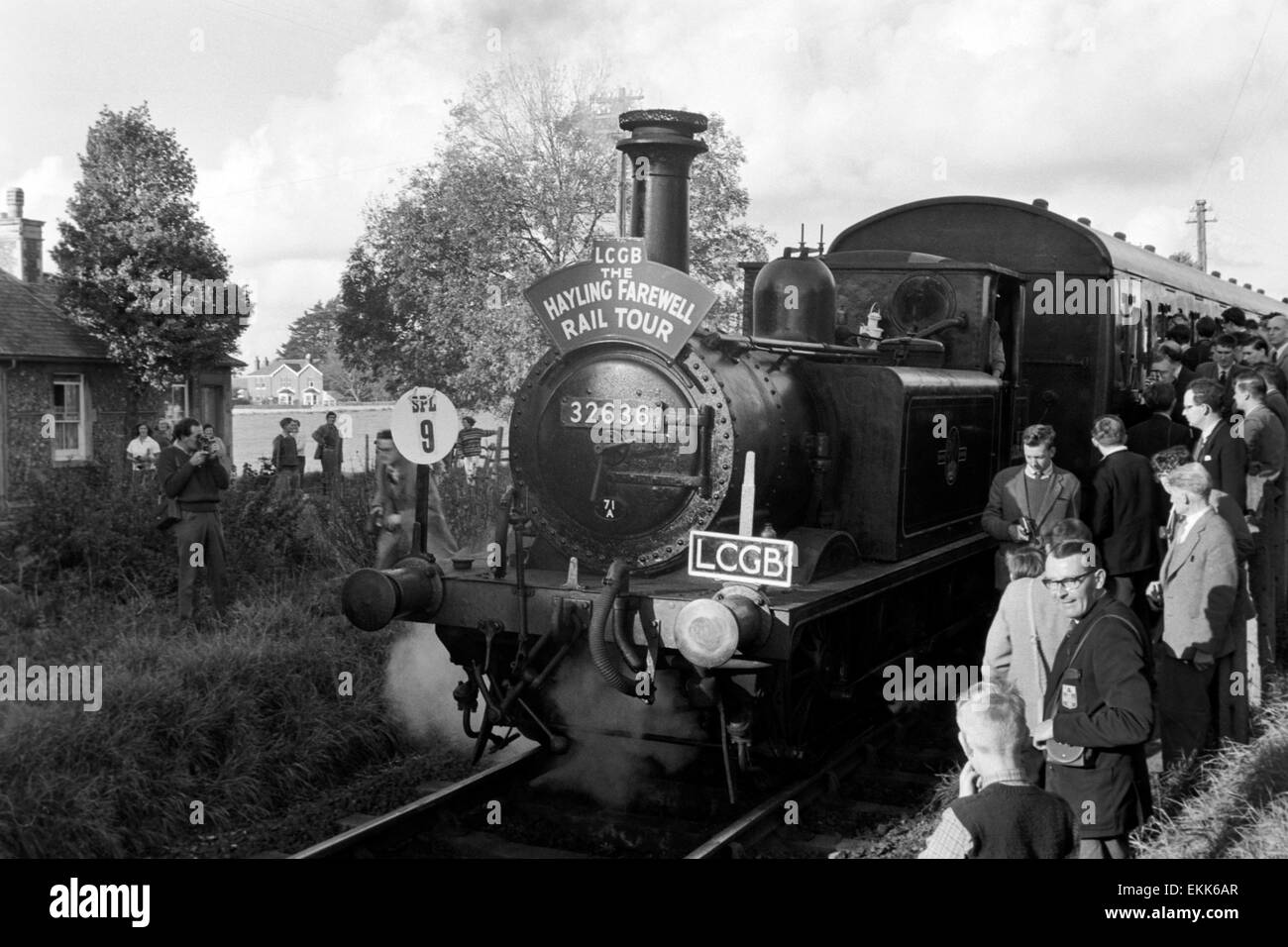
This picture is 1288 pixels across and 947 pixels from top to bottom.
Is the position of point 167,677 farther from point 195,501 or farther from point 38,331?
point 38,331

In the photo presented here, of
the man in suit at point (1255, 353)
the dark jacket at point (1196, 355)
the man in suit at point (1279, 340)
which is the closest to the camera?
the man in suit at point (1279, 340)

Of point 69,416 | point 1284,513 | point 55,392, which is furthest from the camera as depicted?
point 69,416

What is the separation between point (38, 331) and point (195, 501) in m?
13.2

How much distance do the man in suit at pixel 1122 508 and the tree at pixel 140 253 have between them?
15.1 metres

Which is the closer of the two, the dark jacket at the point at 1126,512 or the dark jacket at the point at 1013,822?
the dark jacket at the point at 1013,822

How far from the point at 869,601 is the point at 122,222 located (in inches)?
625

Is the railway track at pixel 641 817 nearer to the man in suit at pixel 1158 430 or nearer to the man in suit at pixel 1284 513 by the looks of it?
the man in suit at pixel 1158 430

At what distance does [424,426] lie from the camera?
18.3ft

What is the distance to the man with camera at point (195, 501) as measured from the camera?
8555mm

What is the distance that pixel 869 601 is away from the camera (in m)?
6.53

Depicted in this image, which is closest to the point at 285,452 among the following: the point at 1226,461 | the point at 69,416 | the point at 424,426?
the point at 69,416

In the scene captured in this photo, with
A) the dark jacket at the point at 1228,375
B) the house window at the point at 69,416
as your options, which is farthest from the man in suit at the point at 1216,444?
the house window at the point at 69,416

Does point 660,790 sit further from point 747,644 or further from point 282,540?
point 282,540
